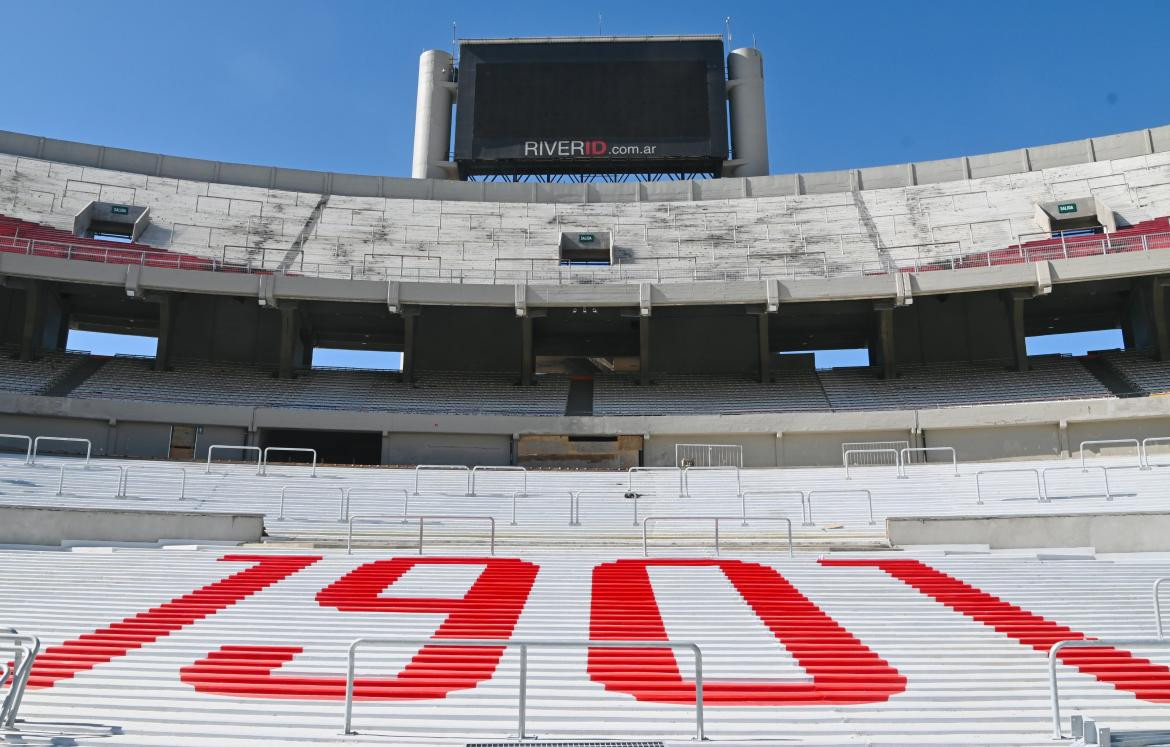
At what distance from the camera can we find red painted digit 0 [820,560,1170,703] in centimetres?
659

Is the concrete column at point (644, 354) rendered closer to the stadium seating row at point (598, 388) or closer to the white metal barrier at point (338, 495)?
the stadium seating row at point (598, 388)

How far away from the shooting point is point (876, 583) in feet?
34.6

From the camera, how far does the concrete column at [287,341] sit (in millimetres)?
28109

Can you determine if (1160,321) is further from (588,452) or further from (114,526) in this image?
(114,526)

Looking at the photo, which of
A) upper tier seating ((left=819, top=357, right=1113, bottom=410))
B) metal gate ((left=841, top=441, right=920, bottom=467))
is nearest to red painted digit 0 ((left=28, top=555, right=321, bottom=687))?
metal gate ((left=841, top=441, right=920, bottom=467))

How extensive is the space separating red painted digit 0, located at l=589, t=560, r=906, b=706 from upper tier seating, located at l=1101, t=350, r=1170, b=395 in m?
20.0

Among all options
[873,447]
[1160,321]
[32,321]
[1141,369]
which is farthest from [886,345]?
[32,321]

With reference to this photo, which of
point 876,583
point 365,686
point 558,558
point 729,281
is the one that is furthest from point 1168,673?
point 729,281

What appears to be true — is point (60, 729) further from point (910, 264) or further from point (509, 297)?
point (910, 264)

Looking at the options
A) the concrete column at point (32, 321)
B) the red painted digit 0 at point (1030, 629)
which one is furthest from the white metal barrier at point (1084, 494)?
the concrete column at point (32, 321)

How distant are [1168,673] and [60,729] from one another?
836 centimetres

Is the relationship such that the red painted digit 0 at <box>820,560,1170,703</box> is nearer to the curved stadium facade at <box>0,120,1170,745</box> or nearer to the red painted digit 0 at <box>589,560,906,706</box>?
the curved stadium facade at <box>0,120,1170,745</box>

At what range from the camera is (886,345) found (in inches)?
1108

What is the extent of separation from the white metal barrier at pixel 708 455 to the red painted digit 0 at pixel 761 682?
14.9 m
